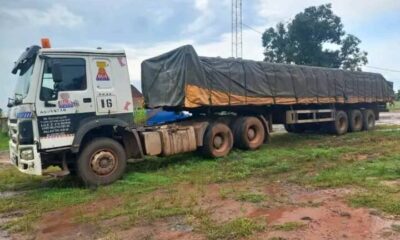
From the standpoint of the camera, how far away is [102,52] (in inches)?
368

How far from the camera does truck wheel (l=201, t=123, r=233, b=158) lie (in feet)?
38.8

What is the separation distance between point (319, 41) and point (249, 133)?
3657 centimetres

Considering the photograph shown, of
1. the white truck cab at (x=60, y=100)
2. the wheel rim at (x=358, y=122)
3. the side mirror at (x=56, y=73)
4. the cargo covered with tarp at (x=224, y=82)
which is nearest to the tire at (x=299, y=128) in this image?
the cargo covered with tarp at (x=224, y=82)

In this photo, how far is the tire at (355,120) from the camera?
733 inches

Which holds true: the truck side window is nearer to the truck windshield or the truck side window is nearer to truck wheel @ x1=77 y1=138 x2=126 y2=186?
the truck windshield

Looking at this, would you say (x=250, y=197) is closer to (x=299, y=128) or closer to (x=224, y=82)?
(x=224, y=82)

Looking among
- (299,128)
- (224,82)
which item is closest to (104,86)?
(224,82)

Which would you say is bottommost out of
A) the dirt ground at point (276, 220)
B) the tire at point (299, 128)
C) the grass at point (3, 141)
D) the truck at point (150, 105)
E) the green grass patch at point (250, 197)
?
the dirt ground at point (276, 220)

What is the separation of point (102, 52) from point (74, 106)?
1.38m

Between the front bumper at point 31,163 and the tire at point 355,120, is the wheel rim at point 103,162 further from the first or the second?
the tire at point 355,120

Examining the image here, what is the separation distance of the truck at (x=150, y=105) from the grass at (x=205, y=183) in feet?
1.75

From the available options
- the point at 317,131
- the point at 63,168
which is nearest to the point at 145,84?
the point at 63,168

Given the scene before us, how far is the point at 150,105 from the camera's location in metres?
12.0

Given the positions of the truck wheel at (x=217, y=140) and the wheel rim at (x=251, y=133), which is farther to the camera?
the wheel rim at (x=251, y=133)
